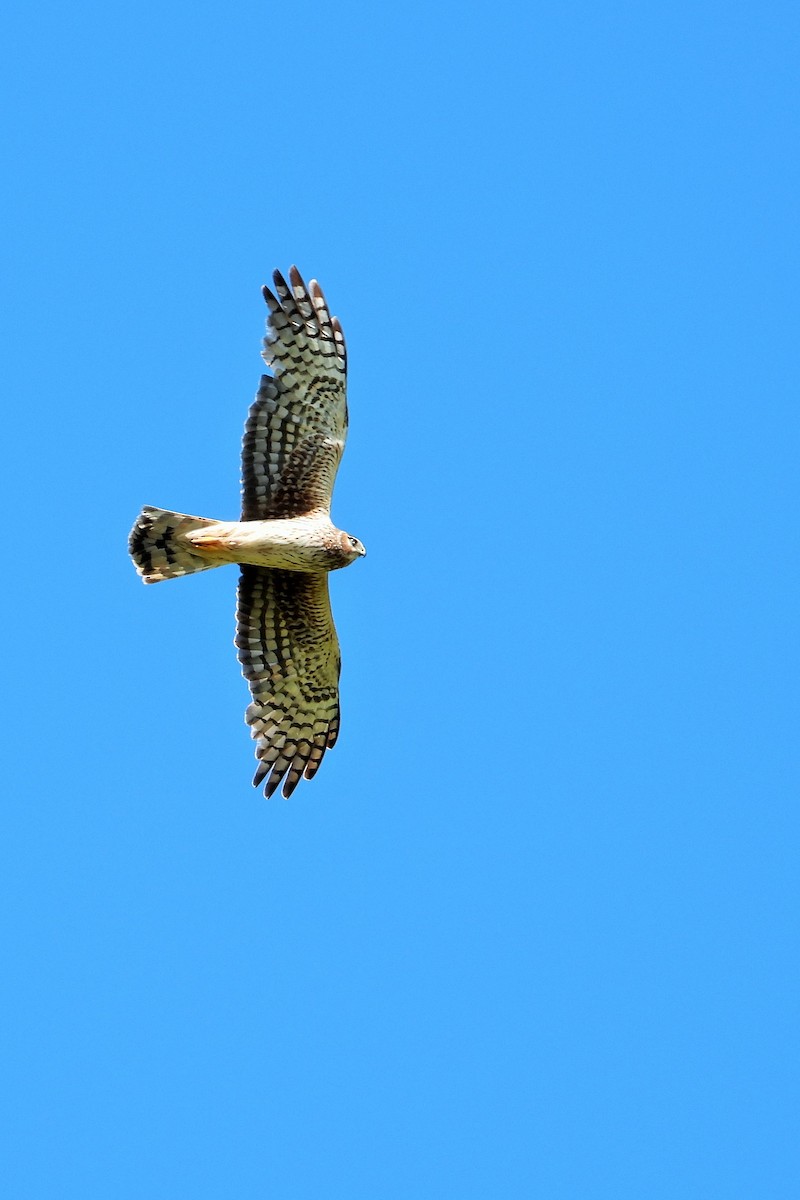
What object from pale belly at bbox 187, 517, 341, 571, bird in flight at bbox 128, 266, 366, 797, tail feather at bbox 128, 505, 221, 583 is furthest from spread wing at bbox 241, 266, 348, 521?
tail feather at bbox 128, 505, 221, 583

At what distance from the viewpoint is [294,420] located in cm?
1549

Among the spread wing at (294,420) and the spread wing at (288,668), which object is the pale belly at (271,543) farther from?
the spread wing at (288,668)

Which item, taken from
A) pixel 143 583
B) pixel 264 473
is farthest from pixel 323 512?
pixel 143 583

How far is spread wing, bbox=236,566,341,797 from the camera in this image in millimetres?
16031

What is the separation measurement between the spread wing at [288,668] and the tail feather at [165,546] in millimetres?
536

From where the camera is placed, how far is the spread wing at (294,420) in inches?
610

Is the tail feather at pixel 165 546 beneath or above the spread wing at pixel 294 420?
beneath

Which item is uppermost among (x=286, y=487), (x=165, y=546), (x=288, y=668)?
(x=286, y=487)

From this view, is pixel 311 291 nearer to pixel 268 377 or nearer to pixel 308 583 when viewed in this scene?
pixel 268 377

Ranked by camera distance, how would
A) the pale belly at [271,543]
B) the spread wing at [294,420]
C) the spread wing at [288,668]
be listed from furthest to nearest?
the spread wing at [288,668] → the spread wing at [294,420] → the pale belly at [271,543]

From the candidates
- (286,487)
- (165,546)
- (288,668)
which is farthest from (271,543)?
(288,668)

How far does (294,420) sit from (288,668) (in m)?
2.07

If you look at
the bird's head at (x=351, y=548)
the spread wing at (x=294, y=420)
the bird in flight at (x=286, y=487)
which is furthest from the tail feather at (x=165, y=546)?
the bird's head at (x=351, y=548)

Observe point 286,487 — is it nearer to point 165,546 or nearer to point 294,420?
point 294,420
